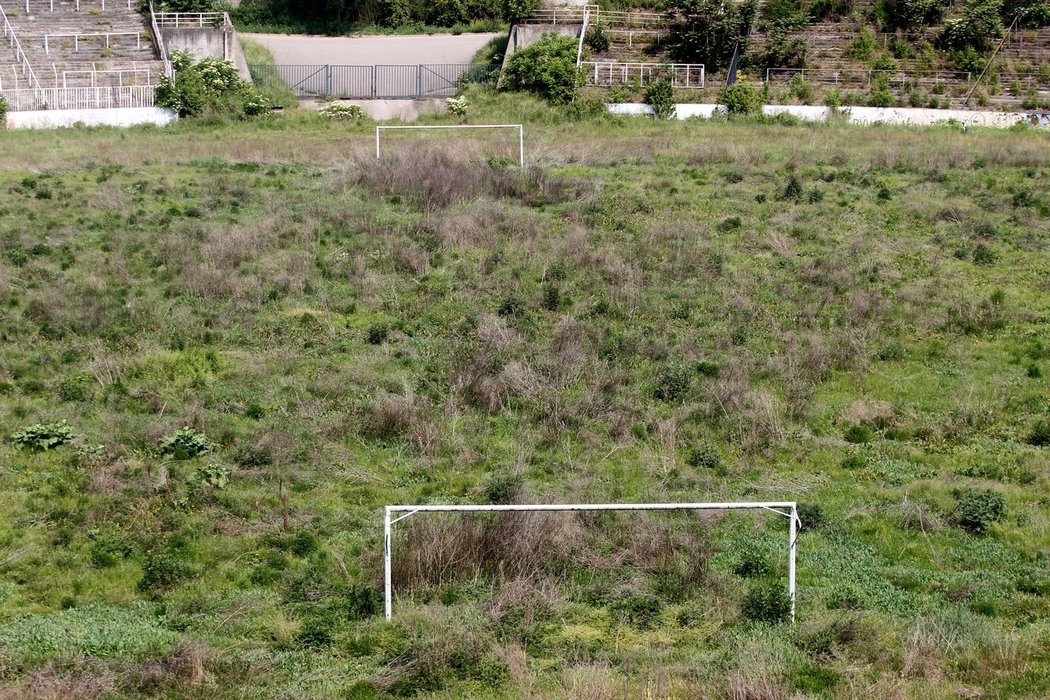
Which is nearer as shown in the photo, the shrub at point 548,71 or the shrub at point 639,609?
the shrub at point 639,609

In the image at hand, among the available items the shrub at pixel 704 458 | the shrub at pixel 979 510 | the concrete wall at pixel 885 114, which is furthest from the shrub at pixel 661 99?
the shrub at pixel 979 510

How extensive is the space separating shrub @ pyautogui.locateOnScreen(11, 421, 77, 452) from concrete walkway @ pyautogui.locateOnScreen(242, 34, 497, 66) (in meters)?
36.6

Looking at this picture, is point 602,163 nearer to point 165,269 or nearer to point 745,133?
point 745,133

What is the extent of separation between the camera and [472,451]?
18594 mm

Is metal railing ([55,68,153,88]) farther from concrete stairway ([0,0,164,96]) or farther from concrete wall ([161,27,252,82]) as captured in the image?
concrete wall ([161,27,252,82])

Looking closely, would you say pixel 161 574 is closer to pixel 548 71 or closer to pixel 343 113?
pixel 343 113

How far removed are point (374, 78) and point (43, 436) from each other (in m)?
34.2

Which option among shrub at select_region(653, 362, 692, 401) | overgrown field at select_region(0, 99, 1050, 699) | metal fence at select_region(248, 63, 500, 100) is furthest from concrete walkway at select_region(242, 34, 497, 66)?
shrub at select_region(653, 362, 692, 401)

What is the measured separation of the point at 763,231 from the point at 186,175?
50.9 ft

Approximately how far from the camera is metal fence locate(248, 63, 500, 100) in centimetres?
4988

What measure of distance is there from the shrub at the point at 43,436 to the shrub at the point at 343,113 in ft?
85.8

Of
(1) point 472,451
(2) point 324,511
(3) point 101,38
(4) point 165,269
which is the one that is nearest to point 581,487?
(1) point 472,451

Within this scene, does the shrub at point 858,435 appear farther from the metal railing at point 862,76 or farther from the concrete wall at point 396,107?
the metal railing at point 862,76

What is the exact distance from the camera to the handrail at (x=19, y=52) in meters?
47.4
